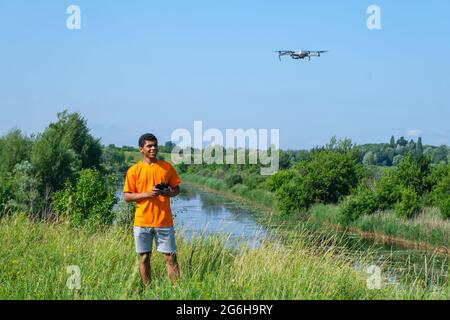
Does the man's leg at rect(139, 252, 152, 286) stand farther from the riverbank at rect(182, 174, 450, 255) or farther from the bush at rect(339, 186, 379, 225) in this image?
the bush at rect(339, 186, 379, 225)

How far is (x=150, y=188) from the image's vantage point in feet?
20.6

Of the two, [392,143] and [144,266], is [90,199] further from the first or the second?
[392,143]

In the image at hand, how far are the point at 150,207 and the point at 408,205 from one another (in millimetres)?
25702

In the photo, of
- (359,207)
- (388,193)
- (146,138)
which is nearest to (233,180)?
(359,207)

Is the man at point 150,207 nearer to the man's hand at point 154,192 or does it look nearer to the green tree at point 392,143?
the man's hand at point 154,192

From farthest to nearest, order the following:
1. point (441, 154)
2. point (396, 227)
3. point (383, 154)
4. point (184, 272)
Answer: point (383, 154)
point (441, 154)
point (396, 227)
point (184, 272)

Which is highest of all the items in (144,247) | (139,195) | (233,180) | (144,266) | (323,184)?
(139,195)

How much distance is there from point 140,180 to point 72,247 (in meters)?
1.76

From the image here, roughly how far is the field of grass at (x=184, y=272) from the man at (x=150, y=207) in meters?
0.21

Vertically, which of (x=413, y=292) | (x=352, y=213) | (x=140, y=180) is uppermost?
(x=140, y=180)

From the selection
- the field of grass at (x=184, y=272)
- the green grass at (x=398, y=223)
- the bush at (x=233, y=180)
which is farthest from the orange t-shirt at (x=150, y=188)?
the bush at (x=233, y=180)

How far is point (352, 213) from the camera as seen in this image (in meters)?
32.8
